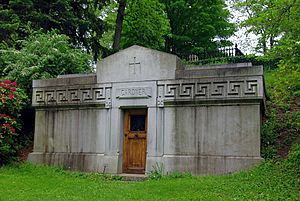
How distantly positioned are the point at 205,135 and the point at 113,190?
3.27m

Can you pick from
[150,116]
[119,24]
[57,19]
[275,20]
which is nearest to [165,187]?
[150,116]

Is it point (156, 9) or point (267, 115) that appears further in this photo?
point (156, 9)

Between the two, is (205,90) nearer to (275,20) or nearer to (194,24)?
(275,20)

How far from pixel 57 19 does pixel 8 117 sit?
27.7ft

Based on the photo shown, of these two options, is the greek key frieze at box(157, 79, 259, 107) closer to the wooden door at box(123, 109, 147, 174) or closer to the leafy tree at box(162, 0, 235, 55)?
the wooden door at box(123, 109, 147, 174)

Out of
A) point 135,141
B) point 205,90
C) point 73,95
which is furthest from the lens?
point 73,95

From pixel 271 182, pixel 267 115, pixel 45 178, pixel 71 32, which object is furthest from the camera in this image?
pixel 71 32

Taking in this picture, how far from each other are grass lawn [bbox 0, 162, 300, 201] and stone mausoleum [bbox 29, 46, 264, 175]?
857 mm

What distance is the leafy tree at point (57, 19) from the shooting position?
711 inches

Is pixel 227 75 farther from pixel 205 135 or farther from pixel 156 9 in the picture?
pixel 156 9

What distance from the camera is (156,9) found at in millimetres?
28188

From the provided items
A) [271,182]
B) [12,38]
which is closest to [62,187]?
[271,182]

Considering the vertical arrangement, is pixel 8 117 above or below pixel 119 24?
below

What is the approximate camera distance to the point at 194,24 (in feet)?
101
